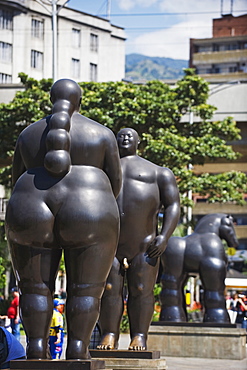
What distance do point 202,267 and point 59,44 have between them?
56336 millimetres

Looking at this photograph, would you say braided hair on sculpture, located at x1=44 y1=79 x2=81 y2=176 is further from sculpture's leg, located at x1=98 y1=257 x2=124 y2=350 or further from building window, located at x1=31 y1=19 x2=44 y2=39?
building window, located at x1=31 y1=19 x2=44 y2=39

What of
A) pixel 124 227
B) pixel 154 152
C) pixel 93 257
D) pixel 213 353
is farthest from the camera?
pixel 154 152

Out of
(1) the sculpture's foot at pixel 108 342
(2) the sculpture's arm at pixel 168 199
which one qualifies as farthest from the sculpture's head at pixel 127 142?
(1) the sculpture's foot at pixel 108 342

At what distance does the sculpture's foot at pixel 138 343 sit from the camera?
836cm

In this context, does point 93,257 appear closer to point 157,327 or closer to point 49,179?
point 49,179

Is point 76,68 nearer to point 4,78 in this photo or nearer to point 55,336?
point 4,78

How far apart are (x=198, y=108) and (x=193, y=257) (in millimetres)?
14707

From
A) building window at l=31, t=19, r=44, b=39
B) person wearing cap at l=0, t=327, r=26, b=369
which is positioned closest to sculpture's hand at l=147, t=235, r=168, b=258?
person wearing cap at l=0, t=327, r=26, b=369

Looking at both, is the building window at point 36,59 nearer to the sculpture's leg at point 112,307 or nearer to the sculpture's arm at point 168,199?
the sculpture's arm at point 168,199

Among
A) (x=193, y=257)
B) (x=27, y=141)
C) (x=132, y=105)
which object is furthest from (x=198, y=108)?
(x=27, y=141)

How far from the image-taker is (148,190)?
857 centimetres

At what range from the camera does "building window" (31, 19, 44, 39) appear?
6588 centimetres

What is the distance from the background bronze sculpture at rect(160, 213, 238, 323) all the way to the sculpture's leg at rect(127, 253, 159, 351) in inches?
182

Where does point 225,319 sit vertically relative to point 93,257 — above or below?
below
